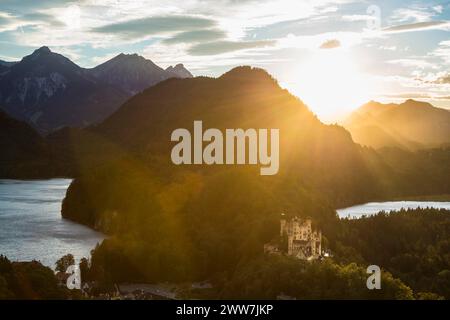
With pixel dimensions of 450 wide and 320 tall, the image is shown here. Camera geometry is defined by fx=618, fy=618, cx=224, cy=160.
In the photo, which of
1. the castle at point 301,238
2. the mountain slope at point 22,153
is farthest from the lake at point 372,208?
the mountain slope at point 22,153

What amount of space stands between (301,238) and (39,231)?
33.8 meters

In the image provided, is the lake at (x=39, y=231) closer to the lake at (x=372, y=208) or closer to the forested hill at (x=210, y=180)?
the forested hill at (x=210, y=180)

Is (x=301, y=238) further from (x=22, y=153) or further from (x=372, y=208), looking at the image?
(x=22, y=153)

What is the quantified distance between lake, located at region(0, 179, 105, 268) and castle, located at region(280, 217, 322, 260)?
17772 mm

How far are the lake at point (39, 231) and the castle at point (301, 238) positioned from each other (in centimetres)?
1777

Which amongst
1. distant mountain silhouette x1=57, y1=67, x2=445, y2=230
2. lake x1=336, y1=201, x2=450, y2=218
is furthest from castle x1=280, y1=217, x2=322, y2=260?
distant mountain silhouette x1=57, y1=67, x2=445, y2=230

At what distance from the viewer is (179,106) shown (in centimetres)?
16275

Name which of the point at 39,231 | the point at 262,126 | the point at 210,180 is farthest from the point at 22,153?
the point at 210,180

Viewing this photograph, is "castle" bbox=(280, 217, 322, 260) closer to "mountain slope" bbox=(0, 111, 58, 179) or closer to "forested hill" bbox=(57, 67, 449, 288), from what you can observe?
"forested hill" bbox=(57, 67, 449, 288)

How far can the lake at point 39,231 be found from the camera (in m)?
53.8

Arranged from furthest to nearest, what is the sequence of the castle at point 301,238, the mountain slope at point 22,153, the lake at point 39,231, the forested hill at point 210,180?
the mountain slope at point 22,153 < the lake at point 39,231 < the forested hill at point 210,180 < the castle at point 301,238

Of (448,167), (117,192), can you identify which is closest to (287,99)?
(448,167)

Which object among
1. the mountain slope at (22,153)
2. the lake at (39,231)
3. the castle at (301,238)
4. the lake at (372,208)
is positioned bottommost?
the lake at (372,208)
